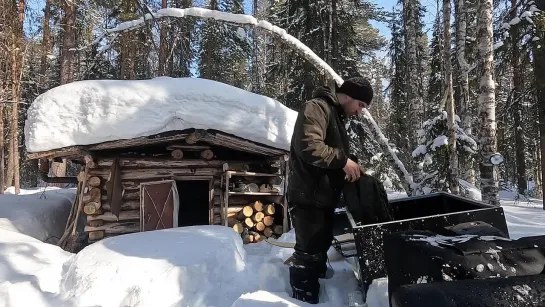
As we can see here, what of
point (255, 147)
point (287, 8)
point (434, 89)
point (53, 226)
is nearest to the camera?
point (255, 147)

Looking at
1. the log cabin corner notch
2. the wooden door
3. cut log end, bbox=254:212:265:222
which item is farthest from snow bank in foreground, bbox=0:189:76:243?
cut log end, bbox=254:212:265:222

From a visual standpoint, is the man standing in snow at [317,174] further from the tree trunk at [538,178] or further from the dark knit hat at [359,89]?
the tree trunk at [538,178]

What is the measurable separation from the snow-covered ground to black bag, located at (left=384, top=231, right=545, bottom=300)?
2.39 ft

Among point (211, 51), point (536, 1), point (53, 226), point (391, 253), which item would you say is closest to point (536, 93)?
point (536, 1)

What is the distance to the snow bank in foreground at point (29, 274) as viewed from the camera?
328 cm

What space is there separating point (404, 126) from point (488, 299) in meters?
17.6

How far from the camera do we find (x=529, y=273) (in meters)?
1.76

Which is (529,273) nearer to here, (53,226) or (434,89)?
(53,226)

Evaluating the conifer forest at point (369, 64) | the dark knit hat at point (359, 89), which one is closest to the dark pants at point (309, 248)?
the dark knit hat at point (359, 89)

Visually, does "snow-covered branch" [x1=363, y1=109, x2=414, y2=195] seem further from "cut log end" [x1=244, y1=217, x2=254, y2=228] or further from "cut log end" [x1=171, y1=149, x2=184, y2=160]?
"cut log end" [x1=171, y1=149, x2=184, y2=160]

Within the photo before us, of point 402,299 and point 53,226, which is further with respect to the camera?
point 53,226

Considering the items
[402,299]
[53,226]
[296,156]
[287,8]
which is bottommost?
[53,226]

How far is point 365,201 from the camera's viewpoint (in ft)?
10.4

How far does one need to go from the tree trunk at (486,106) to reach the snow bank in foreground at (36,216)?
9096 millimetres
